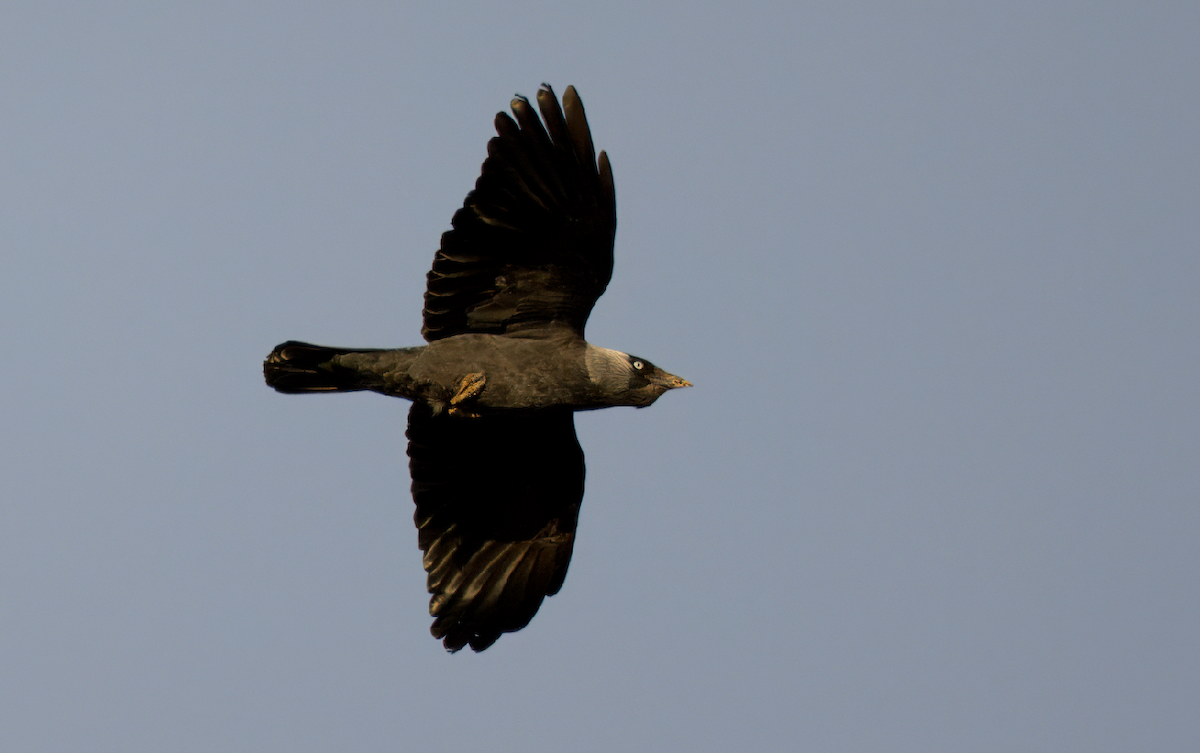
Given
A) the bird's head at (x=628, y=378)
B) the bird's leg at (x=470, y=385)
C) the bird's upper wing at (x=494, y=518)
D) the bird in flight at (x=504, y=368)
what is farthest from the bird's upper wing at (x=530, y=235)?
the bird's upper wing at (x=494, y=518)

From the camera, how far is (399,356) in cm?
976

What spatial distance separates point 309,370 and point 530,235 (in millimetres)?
1885

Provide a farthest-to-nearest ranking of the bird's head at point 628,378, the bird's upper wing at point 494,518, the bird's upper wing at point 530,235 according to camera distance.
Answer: the bird's upper wing at point 494,518, the bird's head at point 628,378, the bird's upper wing at point 530,235

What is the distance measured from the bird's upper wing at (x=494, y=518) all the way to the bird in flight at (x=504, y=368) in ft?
0.04

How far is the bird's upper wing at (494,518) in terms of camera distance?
10.5 metres

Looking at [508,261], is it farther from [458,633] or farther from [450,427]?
[458,633]

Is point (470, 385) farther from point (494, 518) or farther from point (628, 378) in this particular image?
point (494, 518)

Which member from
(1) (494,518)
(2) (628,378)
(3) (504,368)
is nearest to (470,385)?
(3) (504,368)

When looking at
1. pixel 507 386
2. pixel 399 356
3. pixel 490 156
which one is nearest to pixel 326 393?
pixel 399 356

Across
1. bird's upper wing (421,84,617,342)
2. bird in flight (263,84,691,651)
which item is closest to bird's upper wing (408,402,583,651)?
bird in flight (263,84,691,651)

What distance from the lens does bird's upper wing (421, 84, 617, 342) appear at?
9289 mm

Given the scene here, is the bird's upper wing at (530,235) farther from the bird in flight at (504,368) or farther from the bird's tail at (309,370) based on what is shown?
the bird's tail at (309,370)

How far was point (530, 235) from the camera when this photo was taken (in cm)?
953

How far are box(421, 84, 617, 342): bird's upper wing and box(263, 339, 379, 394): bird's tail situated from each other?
602 mm
